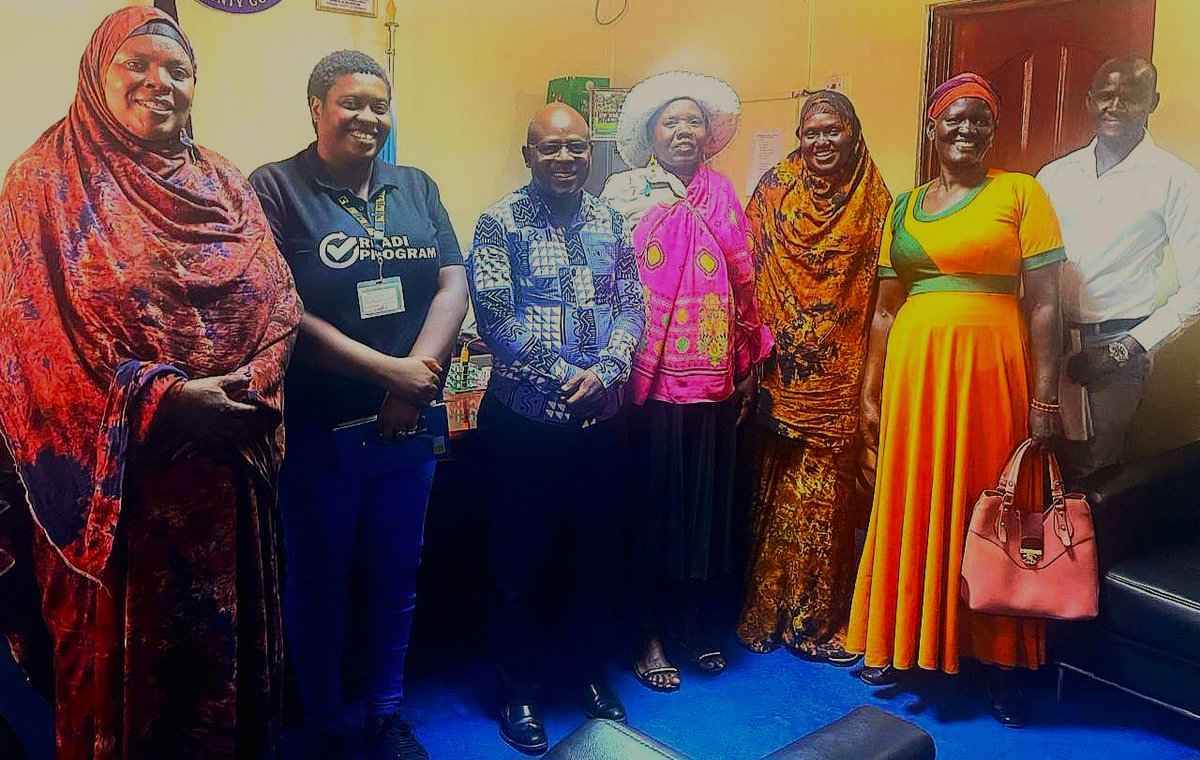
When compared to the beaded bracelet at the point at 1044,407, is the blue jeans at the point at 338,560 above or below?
below

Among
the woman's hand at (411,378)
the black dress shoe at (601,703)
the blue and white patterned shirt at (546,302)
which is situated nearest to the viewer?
the woman's hand at (411,378)

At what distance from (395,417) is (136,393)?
1.81 feet

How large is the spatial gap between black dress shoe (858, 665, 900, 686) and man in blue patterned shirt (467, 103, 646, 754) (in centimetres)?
71

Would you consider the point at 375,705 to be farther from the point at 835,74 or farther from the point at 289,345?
the point at 835,74

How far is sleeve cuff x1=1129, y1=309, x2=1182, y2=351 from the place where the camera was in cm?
258

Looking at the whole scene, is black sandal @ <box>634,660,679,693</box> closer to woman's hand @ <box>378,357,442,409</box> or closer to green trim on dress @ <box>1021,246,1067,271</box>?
woman's hand @ <box>378,357,442,409</box>

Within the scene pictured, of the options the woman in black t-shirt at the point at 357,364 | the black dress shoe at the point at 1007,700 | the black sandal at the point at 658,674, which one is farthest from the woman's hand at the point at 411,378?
the black dress shoe at the point at 1007,700

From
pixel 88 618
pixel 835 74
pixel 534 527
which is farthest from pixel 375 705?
pixel 835 74

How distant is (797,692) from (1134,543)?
3.06 ft

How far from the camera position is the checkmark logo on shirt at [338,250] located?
1979 mm

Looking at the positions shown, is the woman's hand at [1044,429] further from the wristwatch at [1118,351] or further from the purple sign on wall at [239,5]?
the purple sign on wall at [239,5]

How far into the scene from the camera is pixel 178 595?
1.78 metres

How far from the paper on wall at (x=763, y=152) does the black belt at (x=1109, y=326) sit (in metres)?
1.14

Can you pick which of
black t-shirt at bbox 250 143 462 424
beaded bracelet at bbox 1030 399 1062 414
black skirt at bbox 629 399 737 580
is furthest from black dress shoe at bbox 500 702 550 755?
beaded bracelet at bbox 1030 399 1062 414
